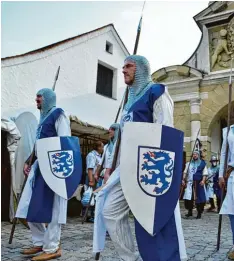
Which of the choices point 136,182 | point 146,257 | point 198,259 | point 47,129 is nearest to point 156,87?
point 136,182

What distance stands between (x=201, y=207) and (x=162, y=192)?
20.8 feet

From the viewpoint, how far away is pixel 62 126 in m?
3.56

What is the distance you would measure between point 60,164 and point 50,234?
0.75 m

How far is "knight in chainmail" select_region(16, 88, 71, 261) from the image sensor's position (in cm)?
330

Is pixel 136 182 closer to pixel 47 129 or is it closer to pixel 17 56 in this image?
pixel 47 129

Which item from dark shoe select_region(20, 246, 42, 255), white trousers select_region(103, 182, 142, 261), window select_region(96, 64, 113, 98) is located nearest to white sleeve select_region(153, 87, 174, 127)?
white trousers select_region(103, 182, 142, 261)

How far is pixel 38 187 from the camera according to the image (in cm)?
342

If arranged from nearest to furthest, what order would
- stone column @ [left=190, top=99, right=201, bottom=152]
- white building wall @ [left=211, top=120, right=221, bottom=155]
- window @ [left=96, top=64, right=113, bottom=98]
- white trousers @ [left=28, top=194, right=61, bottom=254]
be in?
1. white trousers @ [left=28, top=194, right=61, bottom=254]
2. window @ [left=96, top=64, right=113, bottom=98]
3. stone column @ [left=190, top=99, right=201, bottom=152]
4. white building wall @ [left=211, top=120, right=221, bottom=155]

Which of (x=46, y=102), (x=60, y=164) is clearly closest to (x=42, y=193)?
(x=60, y=164)

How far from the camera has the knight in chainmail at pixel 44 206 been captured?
3297 mm

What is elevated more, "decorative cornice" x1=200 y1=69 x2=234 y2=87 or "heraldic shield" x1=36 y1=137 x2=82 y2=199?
"decorative cornice" x1=200 y1=69 x2=234 y2=87

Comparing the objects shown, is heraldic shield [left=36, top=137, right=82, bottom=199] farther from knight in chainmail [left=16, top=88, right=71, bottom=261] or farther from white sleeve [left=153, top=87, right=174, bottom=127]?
white sleeve [left=153, top=87, right=174, bottom=127]

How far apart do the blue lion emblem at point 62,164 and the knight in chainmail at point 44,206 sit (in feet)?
0.75

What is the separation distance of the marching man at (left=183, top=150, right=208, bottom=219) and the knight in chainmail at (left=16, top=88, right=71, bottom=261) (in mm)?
5220
